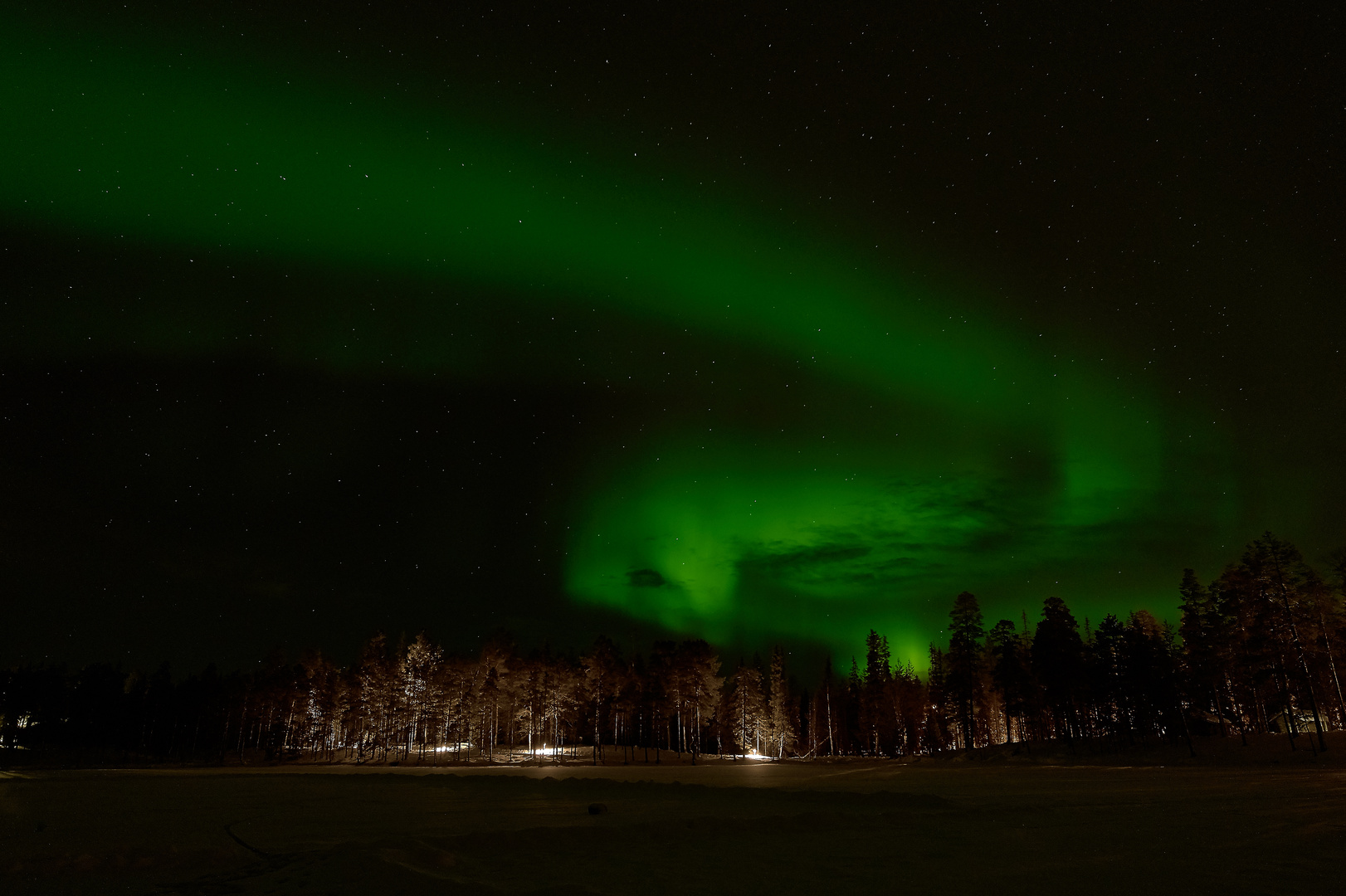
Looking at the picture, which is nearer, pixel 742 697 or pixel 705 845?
pixel 705 845

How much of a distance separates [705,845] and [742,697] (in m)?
89.0

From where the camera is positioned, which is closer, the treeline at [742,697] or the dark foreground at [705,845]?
the dark foreground at [705,845]

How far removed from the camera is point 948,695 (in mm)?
90938

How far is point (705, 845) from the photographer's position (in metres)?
13.8

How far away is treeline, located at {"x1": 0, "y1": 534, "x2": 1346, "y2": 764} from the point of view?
2223 inches

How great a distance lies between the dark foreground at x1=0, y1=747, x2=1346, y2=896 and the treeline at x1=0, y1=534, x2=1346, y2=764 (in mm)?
39749

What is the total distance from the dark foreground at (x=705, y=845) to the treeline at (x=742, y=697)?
130 ft

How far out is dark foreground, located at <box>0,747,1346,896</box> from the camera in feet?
32.7

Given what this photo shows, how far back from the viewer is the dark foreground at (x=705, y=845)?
9977 millimetres

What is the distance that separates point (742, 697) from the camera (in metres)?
98.1

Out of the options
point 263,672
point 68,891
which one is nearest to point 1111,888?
point 68,891

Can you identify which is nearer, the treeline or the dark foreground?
the dark foreground

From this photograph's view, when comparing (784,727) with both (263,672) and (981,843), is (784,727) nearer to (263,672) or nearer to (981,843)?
(263,672)

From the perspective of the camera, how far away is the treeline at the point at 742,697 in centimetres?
5647
